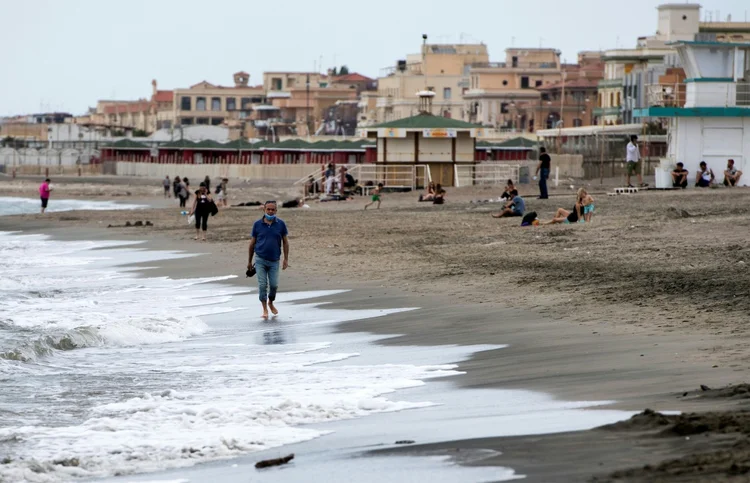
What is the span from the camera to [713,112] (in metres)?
34.9

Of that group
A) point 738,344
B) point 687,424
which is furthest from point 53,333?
point 687,424

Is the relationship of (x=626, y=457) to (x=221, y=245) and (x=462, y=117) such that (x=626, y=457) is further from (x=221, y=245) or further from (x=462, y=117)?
(x=462, y=117)

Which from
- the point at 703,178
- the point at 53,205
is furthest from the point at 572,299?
the point at 53,205

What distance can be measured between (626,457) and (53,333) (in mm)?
8594

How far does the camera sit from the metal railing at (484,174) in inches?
1812

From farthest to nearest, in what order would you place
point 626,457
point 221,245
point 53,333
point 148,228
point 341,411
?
point 148,228 < point 221,245 < point 53,333 < point 341,411 < point 626,457

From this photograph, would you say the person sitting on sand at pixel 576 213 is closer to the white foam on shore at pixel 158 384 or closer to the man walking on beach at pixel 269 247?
the white foam on shore at pixel 158 384

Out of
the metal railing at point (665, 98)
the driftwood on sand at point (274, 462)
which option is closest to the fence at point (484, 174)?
the metal railing at point (665, 98)

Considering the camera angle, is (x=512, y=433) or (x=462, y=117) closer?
(x=512, y=433)

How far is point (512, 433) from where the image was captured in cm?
701

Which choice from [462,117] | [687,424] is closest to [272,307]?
[687,424]

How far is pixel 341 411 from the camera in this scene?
8.48m

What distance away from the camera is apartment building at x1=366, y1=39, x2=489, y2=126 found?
130 m

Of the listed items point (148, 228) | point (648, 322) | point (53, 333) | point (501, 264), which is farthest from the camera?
point (148, 228)
